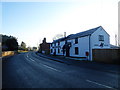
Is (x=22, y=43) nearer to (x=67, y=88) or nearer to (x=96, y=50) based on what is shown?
(x=96, y=50)

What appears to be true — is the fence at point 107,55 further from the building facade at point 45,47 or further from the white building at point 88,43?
the building facade at point 45,47

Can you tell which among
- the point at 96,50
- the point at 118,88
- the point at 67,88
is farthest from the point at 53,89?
the point at 96,50

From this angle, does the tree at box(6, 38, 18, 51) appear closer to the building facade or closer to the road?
the building facade

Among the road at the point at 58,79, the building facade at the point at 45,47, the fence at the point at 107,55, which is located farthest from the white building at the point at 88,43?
the building facade at the point at 45,47

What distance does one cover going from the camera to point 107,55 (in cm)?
1595

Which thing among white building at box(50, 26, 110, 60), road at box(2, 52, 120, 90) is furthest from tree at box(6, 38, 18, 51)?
road at box(2, 52, 120, 90)

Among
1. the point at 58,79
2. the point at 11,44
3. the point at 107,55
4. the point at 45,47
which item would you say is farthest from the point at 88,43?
the point at 11,44

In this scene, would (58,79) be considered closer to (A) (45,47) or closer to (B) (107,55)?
(B) (107,55)

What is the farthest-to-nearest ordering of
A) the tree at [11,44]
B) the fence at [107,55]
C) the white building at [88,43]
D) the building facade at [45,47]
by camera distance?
the tree at [11,44], the building facade at [45,47], the white building at [88,43], the fence at [107,55]

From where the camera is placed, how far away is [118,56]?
14797 mm

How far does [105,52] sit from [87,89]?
42.7ft

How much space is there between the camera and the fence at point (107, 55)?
14930mm

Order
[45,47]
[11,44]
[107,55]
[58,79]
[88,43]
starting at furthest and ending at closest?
[45,47]
[11,44]
[88,43]
[107,55]
[58,79]

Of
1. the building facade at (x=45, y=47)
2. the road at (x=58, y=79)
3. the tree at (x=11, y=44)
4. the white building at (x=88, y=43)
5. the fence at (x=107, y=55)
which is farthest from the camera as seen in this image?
the tree at (x=11, y=44)
